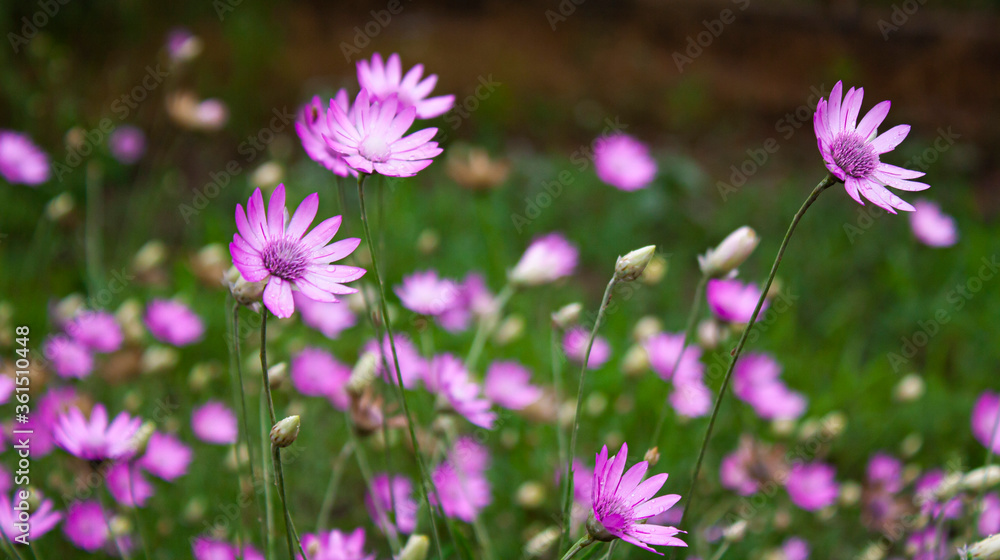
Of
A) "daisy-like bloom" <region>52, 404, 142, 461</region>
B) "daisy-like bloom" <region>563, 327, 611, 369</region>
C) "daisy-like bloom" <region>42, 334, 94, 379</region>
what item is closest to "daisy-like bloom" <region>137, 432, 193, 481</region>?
"daisy-like bloom" <region>42, 334, 94, 379</region>

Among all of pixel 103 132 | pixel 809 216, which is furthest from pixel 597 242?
pixel 103 132

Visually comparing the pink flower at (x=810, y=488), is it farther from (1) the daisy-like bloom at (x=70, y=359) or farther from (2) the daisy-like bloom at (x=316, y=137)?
(1) the daisy-like bloom at (x=70, y=359)

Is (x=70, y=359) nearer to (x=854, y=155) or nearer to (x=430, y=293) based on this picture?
(x=430, y=293)

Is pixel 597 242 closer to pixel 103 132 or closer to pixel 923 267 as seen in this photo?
pixel 923 267

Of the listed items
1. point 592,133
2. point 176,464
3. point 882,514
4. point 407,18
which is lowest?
point 882,514

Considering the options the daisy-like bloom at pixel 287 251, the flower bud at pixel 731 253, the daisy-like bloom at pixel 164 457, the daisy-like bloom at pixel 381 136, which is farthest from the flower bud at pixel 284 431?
the daisy-like bloom at pixel 164 457

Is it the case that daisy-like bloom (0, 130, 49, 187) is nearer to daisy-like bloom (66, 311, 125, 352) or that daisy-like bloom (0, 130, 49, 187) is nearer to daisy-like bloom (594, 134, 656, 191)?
daisy-like bloom (66, 311, 125, 352)
